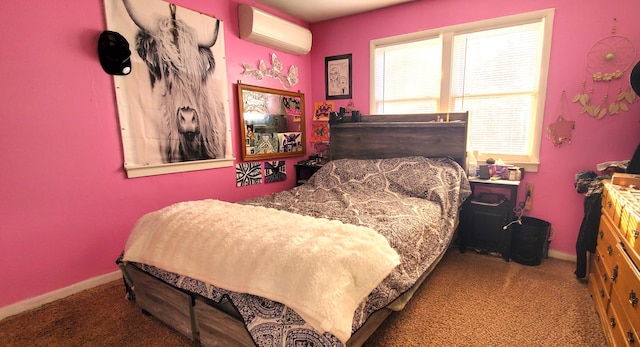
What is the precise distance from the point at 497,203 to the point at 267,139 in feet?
7.93

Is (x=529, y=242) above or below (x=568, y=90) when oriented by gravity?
below

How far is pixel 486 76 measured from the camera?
291 centimetres

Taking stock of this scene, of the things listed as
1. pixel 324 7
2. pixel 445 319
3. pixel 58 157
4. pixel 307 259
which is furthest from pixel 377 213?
pixel 324 7

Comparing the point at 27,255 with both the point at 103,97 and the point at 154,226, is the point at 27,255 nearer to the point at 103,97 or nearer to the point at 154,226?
the point at 154,226

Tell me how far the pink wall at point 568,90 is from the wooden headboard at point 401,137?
0.71 m

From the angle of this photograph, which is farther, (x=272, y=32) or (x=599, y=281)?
(x=272, y=32)

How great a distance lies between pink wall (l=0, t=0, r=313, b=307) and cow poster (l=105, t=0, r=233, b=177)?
0.12 meters

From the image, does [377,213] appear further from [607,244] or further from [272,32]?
[272,32]

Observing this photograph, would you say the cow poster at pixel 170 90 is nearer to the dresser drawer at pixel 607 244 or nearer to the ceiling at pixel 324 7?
the ceiling at pixel 324 7

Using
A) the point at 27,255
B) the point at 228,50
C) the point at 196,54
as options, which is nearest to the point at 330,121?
the point at 228,50

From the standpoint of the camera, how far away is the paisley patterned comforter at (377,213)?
1.19 meters

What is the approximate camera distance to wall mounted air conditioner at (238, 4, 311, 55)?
9.83ft

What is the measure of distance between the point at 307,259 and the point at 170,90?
2115 mm

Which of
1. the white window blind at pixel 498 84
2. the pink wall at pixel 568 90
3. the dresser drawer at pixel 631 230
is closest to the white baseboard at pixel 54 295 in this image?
the dresser drawer at pixel 631 230
